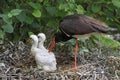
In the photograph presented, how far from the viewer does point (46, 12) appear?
17.4ft

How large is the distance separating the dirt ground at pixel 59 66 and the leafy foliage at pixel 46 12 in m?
0.20

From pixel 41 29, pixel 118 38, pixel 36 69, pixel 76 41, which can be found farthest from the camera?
pixel 118 38

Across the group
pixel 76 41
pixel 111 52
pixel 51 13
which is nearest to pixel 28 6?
pixel 51 13

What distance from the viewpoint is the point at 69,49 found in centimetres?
542

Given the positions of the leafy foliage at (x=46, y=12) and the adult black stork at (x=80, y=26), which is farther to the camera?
the leafy foliage at (x=46, y=12)

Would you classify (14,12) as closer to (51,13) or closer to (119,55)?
(51,13)

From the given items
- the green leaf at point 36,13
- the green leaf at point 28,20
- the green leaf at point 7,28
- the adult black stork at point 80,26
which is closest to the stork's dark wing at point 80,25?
the adult black stork at point 80,26

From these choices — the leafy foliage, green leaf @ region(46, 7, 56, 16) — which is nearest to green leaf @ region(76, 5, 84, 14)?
the leafy foliage

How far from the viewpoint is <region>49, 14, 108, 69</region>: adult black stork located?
4.90 meters

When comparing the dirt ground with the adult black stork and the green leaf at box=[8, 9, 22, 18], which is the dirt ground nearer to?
the adult black stork

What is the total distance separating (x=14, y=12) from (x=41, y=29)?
704 millimetres

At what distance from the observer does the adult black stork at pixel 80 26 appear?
490 centimetres

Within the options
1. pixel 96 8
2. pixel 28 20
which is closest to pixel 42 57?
pixel 28 20

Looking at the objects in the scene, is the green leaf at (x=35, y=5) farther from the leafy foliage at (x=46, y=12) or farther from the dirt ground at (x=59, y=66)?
the dirt ground at (x=59, y=66)
